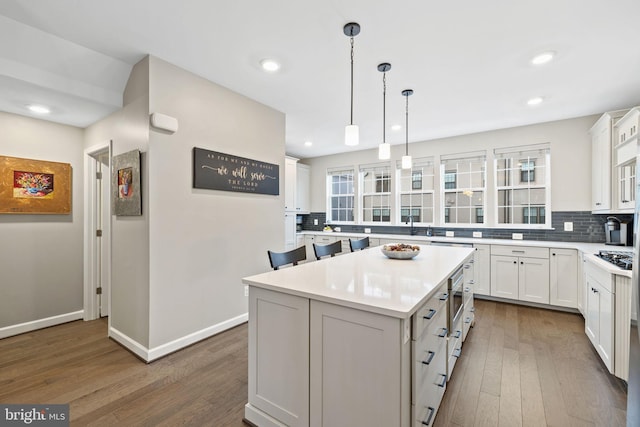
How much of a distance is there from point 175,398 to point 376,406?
1516mm

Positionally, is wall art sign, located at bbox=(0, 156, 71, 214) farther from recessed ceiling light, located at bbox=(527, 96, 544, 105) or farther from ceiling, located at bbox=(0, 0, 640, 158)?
recessed ceiling light, located at bbox=(527, 96, 544, 105)

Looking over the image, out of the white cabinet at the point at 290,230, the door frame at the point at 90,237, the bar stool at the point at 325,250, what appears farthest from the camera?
the white cabinet at the point at 290,230

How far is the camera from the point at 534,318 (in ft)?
11.6

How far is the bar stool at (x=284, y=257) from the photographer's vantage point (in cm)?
220

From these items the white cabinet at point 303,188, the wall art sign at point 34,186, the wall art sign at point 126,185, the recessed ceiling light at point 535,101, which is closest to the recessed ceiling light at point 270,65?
the wall art sign at point 126,185

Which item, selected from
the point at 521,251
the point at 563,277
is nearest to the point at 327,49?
the point at 521,251

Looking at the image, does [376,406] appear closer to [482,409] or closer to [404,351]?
[404,351]

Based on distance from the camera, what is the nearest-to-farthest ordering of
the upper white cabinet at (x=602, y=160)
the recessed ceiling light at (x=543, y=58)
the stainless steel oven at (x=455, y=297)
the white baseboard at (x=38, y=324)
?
the stainless steel oven at (x=455, y=297) → the recessed ceiling light at (x=543, y=58) → the white baseboard at (x=38, y=324) → the upper white cabinet at (x=602, y=160)

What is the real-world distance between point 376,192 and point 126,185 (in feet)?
14.6

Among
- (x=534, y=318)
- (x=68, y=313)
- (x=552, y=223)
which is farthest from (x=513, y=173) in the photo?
(x=68, y=313)

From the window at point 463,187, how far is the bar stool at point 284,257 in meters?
3.58

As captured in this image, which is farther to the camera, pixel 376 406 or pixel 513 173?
pixel 513 173

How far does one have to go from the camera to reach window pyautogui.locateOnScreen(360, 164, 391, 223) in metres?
5.80

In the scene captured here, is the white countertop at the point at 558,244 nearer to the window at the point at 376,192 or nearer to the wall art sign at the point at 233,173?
the window at the point at 376,192
